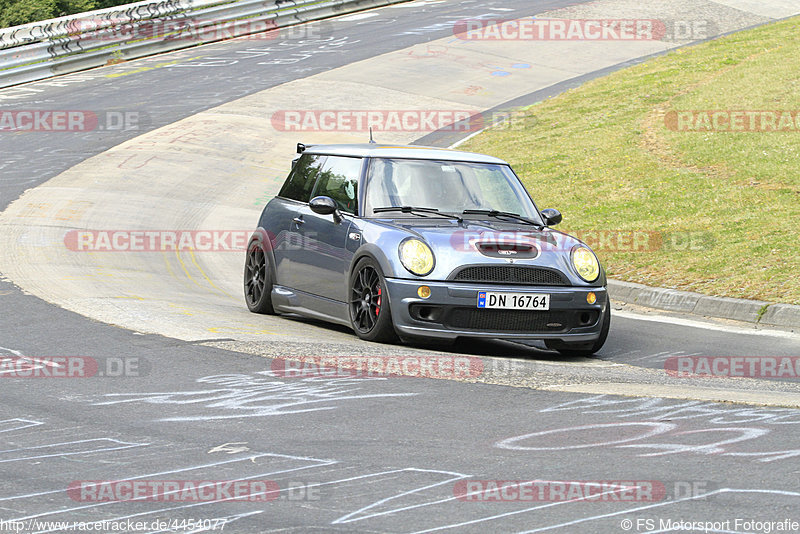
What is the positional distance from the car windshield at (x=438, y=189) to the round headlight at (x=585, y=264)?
2.73 feet

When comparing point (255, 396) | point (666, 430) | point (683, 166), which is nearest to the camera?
point (666, 430)

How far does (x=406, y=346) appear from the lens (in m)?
8.93

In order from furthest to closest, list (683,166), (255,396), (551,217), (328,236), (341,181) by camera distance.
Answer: (683,166), (341,181), (551,217), (328,236), (255,396)

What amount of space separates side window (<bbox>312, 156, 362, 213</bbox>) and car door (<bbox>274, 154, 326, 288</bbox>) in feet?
0.51

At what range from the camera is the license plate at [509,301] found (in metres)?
8.52

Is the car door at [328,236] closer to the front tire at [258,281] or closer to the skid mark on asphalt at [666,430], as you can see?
the front tire at [258,281]

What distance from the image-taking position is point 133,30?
3145 cm

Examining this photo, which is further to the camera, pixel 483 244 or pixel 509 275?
pixel 483 244

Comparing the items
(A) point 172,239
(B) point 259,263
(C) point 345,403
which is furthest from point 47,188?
(C) point 345,403

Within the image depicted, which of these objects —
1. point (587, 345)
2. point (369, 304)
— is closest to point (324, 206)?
point (369, 304)

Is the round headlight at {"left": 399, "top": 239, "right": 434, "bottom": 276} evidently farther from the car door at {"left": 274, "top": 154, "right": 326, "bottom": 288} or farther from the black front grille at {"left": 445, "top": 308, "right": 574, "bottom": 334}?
the car door at {"left": 274, "top": 154, "right": 326, "bottom": 288}

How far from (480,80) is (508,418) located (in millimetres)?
22933

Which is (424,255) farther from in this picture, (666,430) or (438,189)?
(666,430)

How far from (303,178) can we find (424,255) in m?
2.52
